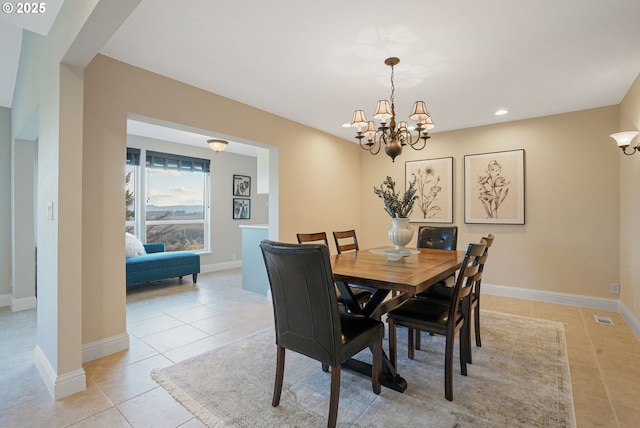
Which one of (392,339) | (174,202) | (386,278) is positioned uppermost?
(174,202)

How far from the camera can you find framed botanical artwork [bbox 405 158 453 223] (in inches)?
187

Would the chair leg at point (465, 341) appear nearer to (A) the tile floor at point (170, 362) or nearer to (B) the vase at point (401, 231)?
(A) the tile floor at point (170, 362)

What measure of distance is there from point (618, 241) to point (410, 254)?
282 cm

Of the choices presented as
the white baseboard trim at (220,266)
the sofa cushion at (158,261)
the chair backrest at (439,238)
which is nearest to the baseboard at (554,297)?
the chair backrest at (439,238)

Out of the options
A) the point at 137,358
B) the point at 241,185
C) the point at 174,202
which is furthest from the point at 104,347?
the point at 241,185

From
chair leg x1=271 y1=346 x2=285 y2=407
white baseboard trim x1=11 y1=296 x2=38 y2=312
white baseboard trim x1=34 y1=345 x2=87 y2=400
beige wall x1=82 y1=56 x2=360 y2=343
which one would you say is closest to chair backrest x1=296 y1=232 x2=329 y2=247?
chair leg x1=271 y1=346 x2=285 y2=407

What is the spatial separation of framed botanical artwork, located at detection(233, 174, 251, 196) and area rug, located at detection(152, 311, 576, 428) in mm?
4447

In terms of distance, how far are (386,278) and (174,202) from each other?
5.27 m

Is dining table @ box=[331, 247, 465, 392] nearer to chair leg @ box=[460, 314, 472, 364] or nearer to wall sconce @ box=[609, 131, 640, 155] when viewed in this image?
chair leg @ box=[460, 314, 472, 364]

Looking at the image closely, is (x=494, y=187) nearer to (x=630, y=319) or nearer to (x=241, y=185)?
(x=630, y=319)

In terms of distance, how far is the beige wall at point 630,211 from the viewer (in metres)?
2.95

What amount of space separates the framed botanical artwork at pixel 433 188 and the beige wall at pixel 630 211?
1.88m

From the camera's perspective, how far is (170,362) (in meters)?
2.39

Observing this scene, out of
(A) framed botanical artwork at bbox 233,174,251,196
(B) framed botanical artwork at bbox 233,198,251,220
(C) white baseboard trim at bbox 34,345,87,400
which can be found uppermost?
(A) framed botanical artwork at bbox 233,174,251,196
